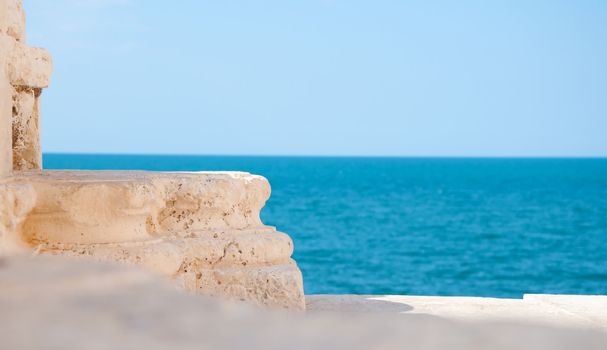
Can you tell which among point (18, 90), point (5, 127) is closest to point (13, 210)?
point (5, 127)

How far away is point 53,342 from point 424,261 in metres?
25.1

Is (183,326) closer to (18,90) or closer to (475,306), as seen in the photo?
(18,90)

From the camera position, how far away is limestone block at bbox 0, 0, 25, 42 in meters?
4.20

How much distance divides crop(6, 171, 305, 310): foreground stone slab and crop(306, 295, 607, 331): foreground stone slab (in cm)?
50

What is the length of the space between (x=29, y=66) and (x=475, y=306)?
9.08 feet

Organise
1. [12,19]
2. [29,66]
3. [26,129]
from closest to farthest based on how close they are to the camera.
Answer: [12,19] < [29,66] < [26,129]

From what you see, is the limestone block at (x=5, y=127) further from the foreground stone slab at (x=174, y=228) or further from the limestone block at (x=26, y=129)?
the limestone block at (x=26, y=129)

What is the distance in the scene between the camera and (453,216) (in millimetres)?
39156

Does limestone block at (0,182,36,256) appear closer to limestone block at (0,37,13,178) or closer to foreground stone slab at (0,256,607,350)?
limestone block at (0,37,13,178)

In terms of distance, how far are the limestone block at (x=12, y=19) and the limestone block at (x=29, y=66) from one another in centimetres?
6

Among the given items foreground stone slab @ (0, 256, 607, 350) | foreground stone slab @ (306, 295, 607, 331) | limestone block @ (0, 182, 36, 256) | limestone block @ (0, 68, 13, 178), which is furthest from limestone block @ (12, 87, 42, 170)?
foreground stone slab @ (0, 256, 607, 350)

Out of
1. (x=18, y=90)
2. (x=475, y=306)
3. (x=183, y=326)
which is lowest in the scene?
(x=475, y=306)

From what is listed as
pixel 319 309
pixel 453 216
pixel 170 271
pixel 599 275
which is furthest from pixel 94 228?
pixel 453 216

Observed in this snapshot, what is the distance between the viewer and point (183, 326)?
129 cm
